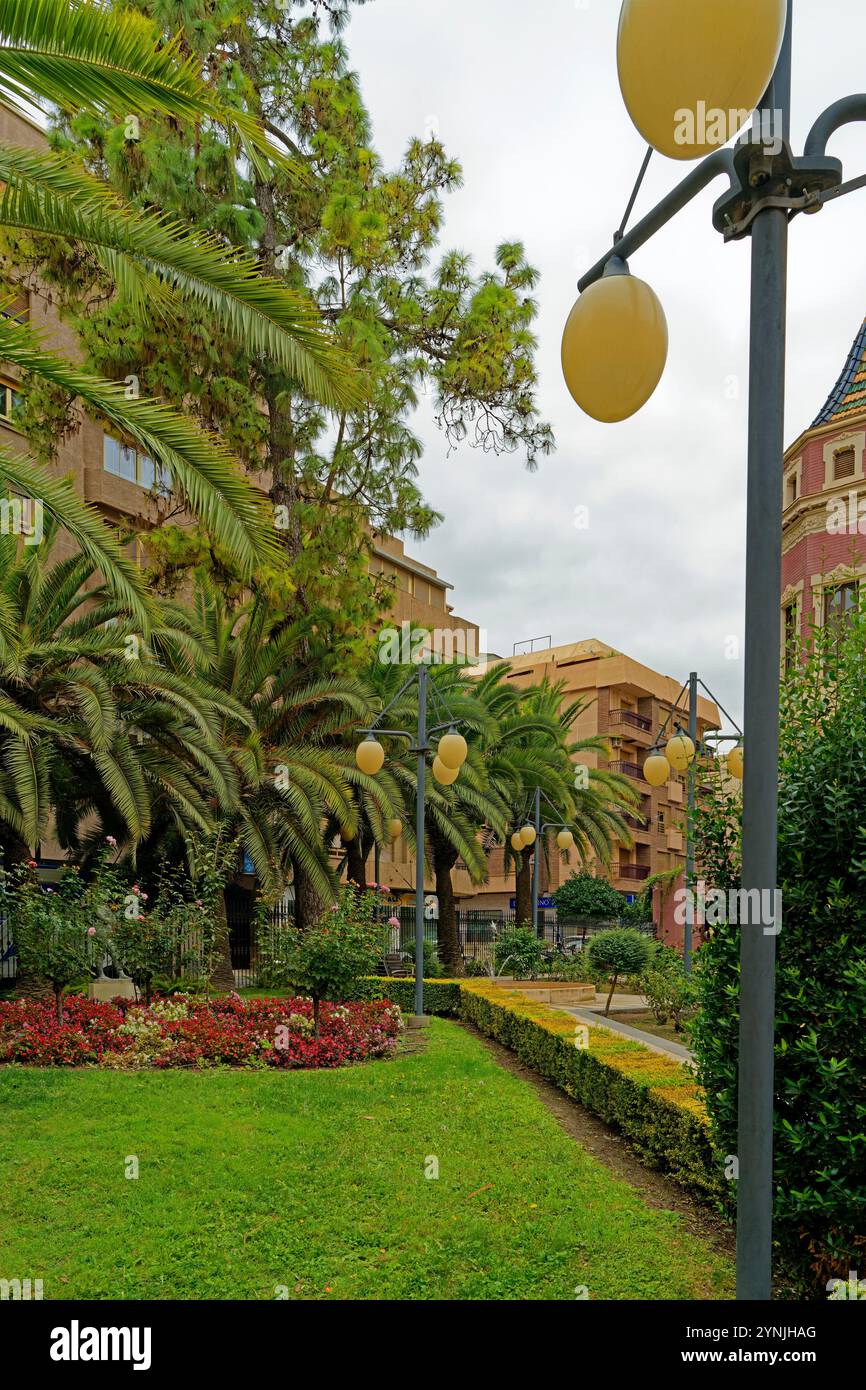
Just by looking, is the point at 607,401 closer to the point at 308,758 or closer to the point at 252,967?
the point at 308,758

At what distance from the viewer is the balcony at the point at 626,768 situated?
182ft

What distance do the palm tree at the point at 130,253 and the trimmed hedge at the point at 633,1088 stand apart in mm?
5047

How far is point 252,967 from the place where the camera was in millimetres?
23359

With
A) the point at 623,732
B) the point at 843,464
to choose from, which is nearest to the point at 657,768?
the point at 843,464

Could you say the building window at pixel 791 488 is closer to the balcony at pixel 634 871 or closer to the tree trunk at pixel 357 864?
the tree trunk at pixel 357 864

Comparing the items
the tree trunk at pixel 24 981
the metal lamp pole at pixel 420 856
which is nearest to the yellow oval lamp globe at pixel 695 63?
the metal lamp pole at pixel 420 856

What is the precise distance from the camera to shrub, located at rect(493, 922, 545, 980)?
73.0 feet

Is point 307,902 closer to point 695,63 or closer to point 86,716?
point 86,716

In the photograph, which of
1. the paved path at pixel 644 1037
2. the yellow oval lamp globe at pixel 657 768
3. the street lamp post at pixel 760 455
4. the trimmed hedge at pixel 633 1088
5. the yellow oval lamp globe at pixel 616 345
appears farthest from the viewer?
the yellow oval lamp globe at pixel 657 768

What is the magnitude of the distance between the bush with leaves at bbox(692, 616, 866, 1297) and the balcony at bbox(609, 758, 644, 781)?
50.8 m

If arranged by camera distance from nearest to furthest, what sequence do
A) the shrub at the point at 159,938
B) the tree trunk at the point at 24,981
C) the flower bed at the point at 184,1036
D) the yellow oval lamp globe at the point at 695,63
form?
the yellow oval lamp globe at the point at 695,63 → the flower bed at the point at 184,1036 → the shrub at the point at 159,938 → the tree trunk at the point at 24,981

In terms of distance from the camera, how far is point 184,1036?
11.4 meters

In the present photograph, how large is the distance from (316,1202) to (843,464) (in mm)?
24069
